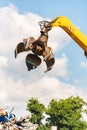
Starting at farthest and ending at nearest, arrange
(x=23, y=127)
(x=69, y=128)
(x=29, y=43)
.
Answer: (x=69, y=128) < (x=23, y=127) < (x=29, y=43)

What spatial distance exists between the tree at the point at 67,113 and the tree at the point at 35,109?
154cm

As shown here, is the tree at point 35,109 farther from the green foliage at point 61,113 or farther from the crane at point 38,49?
the crane at point 38,49

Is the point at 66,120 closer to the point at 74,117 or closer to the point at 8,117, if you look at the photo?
the point at 74,117

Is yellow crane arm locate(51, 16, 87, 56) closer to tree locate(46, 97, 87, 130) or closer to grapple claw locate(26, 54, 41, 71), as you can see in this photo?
grapple claw locate(26, 54, 41, 71)

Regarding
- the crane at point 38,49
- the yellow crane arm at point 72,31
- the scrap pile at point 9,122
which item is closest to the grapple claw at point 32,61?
the crane at point 38,49

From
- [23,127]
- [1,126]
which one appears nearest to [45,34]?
[1,126]

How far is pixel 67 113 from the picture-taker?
59.7m

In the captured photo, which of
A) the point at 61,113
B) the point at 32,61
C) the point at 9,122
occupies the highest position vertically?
the point at 61,113

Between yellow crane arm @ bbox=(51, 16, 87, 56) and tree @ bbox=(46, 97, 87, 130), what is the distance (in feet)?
157

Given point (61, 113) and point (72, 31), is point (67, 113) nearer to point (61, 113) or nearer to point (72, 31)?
point (61, 113)

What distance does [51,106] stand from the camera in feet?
199

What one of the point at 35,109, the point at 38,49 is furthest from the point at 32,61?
the point at 35,109

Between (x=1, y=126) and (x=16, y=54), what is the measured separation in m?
17.1

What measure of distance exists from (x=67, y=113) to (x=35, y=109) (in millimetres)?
5113
